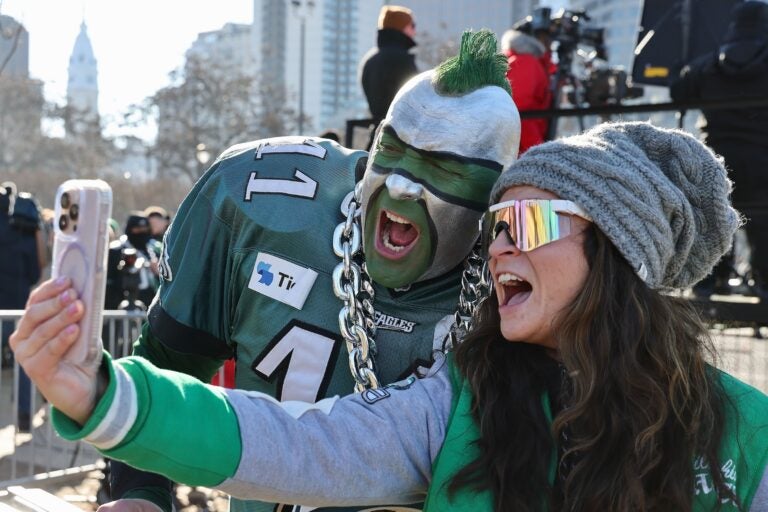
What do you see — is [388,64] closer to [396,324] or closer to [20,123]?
A: [396,324]

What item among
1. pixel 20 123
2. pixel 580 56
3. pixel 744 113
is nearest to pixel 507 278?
pixel 744 113

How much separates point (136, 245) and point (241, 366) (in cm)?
630

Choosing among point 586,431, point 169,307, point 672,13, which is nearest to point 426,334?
point 586,431

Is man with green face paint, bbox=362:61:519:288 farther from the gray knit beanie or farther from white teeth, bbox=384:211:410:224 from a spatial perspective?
the gray knit beanie

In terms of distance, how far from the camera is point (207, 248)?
2539 mm

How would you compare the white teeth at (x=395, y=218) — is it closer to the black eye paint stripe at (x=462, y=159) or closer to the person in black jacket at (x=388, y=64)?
the black eye paint stripe at (x=462, y=159)

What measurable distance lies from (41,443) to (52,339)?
5.87m

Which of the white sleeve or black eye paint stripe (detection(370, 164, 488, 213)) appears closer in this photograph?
the white sleeve

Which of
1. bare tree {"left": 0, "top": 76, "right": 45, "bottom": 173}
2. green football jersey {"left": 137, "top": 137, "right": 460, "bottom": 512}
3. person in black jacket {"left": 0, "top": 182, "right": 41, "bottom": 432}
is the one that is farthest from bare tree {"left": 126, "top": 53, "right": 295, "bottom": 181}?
green football jersey {"left": 137, "top": 137, "right": 460, "bottom": 512}

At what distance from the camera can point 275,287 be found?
2389mm

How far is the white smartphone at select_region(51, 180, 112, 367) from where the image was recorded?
1.43 meters

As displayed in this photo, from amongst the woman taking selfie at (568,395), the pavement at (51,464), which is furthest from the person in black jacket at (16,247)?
the woman taking selfie at (568,395)

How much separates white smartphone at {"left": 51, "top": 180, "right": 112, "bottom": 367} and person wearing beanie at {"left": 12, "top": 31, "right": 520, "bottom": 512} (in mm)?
743

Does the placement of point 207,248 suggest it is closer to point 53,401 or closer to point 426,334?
point 426,334
